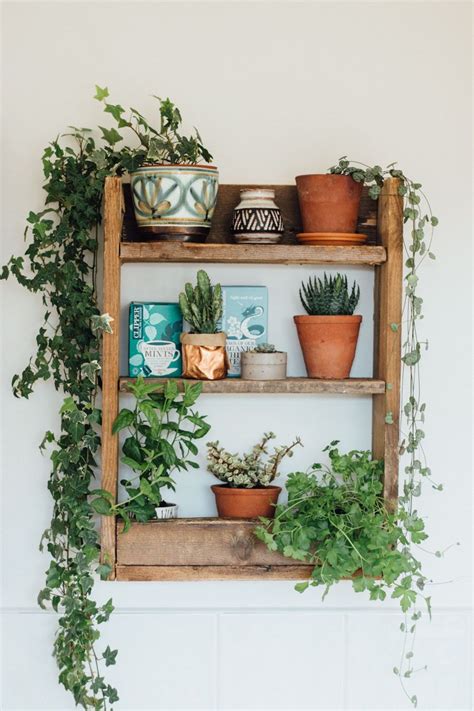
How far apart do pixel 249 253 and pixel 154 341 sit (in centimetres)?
28

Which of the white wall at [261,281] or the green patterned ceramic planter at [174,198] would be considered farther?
the white wall at [261,281]

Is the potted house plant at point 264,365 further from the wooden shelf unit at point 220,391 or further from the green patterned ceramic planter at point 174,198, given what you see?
the green patterned ceramic planter at point 174,198

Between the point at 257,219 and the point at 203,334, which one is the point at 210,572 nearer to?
the point at 203,334

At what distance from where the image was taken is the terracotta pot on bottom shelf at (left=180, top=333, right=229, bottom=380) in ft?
6.13

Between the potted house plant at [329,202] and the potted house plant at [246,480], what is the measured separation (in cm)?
46

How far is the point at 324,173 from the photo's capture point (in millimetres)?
2041

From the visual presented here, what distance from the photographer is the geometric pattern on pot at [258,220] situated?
1881 mm

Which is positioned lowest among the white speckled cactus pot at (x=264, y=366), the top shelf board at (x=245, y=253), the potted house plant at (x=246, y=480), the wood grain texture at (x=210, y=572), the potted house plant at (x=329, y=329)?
the wood grain texture at (x=210, y=572)

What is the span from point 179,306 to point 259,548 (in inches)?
20.7

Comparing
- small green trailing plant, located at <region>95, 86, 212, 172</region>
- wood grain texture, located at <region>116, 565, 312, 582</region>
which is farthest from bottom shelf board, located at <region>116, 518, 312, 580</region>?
small green trailing plant, located at <region>95, 86, 212, 172</region>

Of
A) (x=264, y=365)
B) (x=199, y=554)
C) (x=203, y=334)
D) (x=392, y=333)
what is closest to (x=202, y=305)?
(x=203, y=334)

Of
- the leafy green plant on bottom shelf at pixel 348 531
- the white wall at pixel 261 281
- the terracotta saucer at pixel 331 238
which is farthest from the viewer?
the white wall at pixel 261 281

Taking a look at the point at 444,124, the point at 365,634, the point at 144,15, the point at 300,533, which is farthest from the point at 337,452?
the point at 144,15

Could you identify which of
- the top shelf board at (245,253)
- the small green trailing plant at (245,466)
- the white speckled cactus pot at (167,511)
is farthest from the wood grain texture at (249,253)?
the white speckled cactus pot at (167,511)
